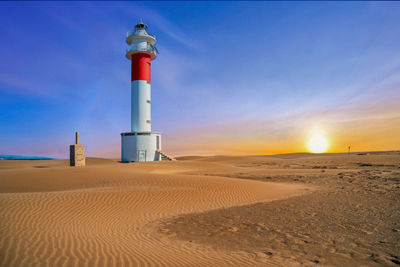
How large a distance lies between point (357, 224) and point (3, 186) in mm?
16131

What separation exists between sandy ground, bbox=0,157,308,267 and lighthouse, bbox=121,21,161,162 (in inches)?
513

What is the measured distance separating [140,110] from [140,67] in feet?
17.2

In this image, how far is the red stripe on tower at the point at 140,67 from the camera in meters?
28.3

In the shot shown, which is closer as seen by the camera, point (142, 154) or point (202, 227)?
point (202, 227)

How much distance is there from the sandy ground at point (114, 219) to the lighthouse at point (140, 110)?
13.0m

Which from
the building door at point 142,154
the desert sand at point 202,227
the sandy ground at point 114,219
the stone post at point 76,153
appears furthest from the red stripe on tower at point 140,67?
the desert sand at point 202,227

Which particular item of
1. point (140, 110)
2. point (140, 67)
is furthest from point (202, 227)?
point (140, 67)

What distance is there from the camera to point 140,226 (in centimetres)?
658

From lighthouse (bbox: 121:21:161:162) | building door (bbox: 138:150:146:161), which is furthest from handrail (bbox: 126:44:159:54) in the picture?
building door (bbox: 138:150:146:161)

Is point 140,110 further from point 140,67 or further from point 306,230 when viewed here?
point 306,230

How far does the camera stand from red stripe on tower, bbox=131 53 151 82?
28281 millimetres

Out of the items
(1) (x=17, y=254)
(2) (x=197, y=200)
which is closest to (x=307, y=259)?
(1) (x=17, y=254)

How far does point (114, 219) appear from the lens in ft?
23.5

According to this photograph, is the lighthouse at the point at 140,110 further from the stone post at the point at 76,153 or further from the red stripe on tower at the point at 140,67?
the stone post at the point at 76,153
